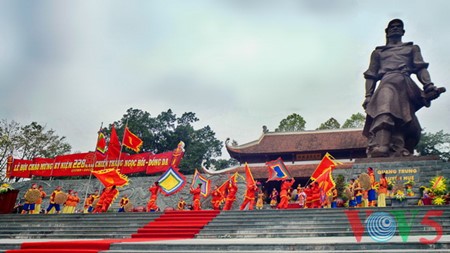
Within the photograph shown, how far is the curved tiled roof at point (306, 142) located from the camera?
2334cm

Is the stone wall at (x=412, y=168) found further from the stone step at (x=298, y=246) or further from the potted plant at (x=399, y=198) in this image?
the stone step at (x=298, y=246)

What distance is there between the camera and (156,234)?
28.4 ft

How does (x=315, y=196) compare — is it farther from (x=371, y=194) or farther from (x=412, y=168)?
(x=412, y=168)

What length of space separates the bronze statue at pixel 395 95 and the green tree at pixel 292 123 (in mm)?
19098

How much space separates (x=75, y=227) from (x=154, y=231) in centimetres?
234

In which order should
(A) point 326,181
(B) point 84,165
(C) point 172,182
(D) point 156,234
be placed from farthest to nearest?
(B) point 84,165 → (C) point 172,182 → (A) point 326,181 → (D) point 156,234

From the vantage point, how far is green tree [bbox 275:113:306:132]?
3403 cm

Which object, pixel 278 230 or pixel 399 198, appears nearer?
pixel 278 230

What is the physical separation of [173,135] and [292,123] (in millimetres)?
11134

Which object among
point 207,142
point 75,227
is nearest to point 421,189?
point 75,227

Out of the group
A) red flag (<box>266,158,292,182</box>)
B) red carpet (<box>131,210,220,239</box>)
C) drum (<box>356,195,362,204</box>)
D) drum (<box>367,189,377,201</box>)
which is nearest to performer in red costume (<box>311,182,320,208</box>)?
drum (<box>356,195,362,204</box>)

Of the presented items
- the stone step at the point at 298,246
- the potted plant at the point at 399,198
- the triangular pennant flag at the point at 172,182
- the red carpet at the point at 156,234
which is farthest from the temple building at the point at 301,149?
the stone step at the point at 298,246

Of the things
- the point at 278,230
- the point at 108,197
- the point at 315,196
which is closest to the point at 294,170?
the point at 315,196

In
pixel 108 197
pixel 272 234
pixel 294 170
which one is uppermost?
pixel 294 170
